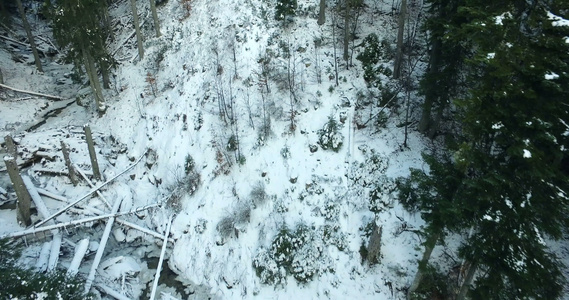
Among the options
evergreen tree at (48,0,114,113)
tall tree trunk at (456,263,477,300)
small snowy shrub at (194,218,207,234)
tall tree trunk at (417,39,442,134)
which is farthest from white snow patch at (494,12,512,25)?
evergreen tree at (48,0,114,113)

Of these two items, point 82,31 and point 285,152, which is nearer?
point 285,152

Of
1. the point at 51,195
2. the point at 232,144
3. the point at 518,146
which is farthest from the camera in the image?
the point at 232,144

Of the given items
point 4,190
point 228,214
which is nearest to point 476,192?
point 228,214

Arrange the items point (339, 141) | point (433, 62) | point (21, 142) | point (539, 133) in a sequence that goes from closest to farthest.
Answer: point (539, 133), point (433, 62), point (339, 141), point (21, 142)

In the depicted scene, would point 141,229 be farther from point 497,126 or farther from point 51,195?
point 497,126

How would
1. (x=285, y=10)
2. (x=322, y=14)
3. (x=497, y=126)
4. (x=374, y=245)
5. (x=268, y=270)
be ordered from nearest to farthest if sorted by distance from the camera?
(x=497, y=126) → (x=374, y=245) → (x=268, y=270) → (x=285, y=10) → (x=322, y=14)

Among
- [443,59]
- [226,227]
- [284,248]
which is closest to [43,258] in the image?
[226,227]

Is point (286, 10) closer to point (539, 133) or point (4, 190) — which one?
point (539, 133)
